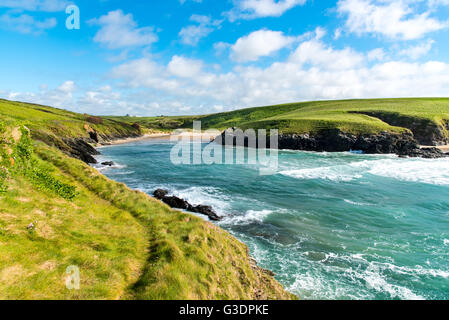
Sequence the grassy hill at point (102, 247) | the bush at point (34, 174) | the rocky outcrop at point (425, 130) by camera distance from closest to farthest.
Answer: the grassy hill at point (102, 247) → the bush at point (34, 174) → the rocky outcrop at point (425, 130)

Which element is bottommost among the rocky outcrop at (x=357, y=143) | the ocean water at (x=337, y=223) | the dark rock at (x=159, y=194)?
the ocean water at (x=337, y=223)

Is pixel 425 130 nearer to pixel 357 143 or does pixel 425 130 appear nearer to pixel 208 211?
pixel 357 143

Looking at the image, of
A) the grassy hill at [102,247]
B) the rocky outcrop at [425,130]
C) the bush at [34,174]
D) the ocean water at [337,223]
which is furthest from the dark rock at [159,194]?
the rocky outcrop at [425,130]

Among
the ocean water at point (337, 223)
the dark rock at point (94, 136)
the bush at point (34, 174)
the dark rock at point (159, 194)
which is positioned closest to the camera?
the ocean water at point (337, 223)

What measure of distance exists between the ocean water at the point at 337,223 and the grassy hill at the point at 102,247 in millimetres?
4898

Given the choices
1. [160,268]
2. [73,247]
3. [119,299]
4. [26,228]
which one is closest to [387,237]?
[160,268]

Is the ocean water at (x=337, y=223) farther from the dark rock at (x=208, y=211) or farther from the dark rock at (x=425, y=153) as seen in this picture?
the dark rock at (x=425, y=153)

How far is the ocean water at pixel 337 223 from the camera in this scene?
14742mm

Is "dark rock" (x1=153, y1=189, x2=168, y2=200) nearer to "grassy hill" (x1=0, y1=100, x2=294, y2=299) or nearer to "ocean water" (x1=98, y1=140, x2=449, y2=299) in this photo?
"ocean water" (x1=98, y1=140, x2=449, y2=299)

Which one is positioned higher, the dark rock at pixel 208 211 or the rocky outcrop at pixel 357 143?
the rocky outcrop at pixel 357 143

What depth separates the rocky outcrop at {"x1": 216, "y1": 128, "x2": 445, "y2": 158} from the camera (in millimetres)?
70000

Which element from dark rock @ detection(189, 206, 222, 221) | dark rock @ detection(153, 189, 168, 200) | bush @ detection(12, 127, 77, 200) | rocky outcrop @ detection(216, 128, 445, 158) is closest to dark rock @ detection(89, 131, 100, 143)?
rocky outcrop @ detection(216, 128, 445, 158)

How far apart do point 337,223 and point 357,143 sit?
218ft
